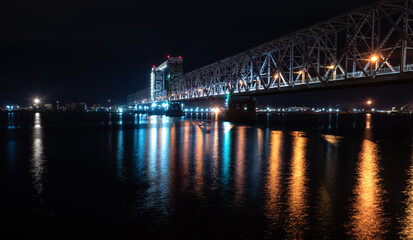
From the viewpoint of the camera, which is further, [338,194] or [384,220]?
[338,194]

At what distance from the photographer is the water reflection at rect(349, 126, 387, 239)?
267 inches

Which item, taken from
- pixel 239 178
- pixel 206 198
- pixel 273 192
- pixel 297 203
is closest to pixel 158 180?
pixel 206 198

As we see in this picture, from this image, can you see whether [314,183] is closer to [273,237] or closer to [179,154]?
[273,237]

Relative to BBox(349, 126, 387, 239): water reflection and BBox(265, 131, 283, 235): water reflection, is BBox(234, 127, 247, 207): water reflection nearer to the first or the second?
BBox(265, 131, 283, 235): water reflection

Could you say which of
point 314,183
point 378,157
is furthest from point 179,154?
point 378,157

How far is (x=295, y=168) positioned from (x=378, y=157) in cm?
715

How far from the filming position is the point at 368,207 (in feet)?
27.4

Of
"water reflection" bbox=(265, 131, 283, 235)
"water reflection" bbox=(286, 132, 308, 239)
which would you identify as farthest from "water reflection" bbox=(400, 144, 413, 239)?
"water reflection" bbox=(265, 131, 283, 235)

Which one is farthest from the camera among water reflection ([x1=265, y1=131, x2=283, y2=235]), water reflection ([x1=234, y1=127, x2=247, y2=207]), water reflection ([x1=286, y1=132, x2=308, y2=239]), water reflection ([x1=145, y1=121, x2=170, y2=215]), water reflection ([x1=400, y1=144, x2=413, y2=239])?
water reflection ([x1=234, y1=127, x2=247, y2=207])

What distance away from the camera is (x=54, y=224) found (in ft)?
23.7

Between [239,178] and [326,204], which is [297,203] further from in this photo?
[239,178]

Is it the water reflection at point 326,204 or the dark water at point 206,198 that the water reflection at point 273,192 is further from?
the water reflection at point 326,204

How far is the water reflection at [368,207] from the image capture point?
678 cm

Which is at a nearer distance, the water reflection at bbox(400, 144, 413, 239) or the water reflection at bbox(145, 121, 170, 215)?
the water reflection at bbox(400, 144, 413, 239)
